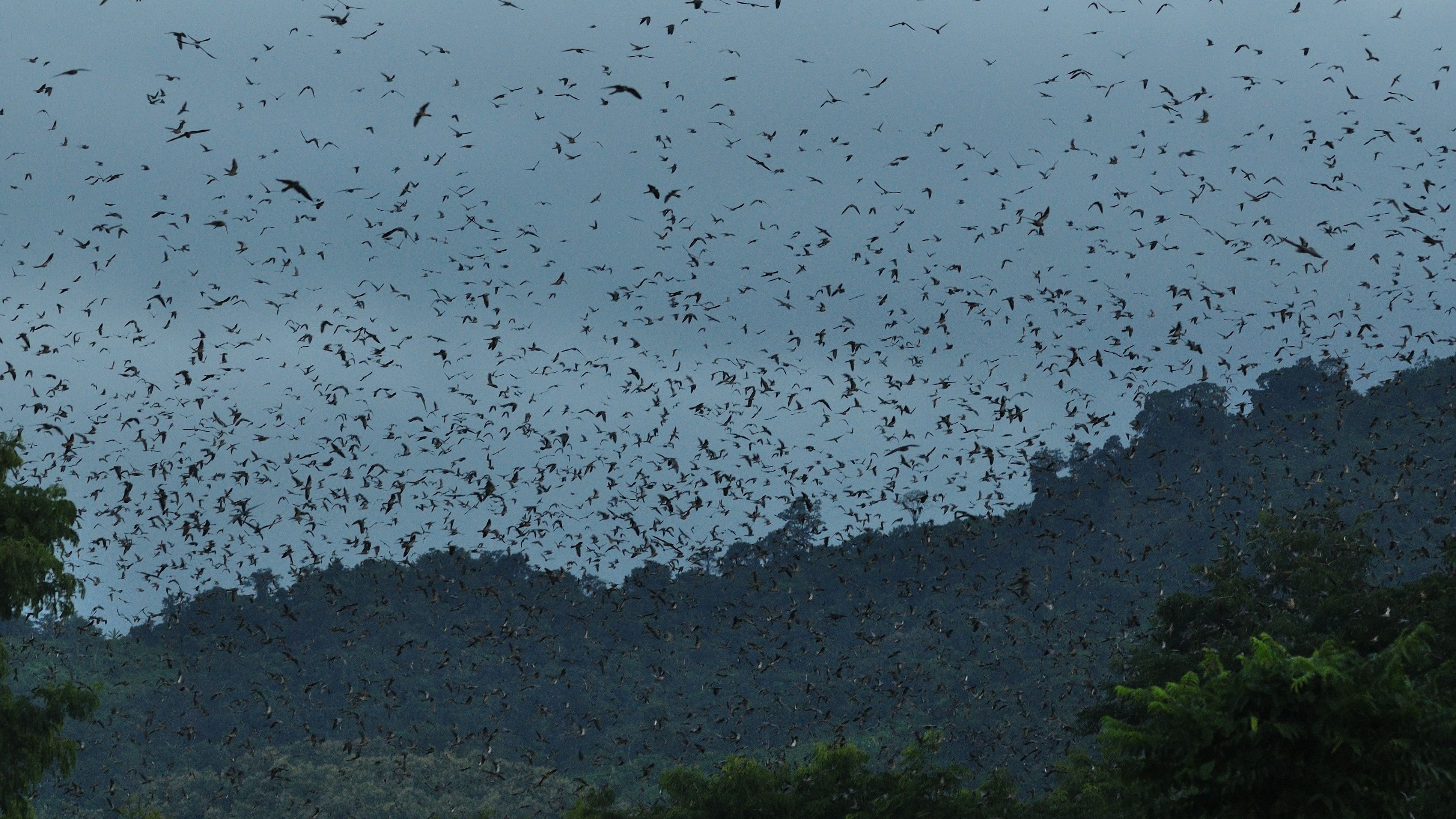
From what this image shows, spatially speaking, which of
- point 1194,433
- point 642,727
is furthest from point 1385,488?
point 642,727

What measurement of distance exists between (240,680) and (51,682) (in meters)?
12.9

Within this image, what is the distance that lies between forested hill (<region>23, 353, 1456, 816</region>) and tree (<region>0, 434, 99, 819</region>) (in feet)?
124

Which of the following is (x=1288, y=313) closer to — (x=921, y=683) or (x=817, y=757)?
(x=817, y=757)

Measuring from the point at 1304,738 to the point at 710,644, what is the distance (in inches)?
2788

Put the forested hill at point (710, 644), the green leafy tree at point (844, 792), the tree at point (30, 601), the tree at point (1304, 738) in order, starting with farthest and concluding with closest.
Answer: the forested hill at point (710, 644) → the green leafy tree at point (844, 792) → the tree at point (30, 601) → the tree at point (1304, 738)

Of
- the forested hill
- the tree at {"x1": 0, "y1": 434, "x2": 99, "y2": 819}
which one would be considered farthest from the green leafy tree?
the forested hill

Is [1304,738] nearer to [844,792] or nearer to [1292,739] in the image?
[1292,739]

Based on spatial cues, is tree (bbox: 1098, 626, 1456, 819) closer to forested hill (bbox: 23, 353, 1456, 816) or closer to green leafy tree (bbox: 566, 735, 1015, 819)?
green leafy tree (bbox: 566, 735, 1015, 819)

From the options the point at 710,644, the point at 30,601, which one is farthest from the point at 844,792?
the point at 710,644

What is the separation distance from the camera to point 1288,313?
31.5 meters

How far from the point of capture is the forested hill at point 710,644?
6831 centimetres

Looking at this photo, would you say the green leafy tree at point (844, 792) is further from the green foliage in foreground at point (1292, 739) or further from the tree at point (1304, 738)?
the tree at point (1304, 738)

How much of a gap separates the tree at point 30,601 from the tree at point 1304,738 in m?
20.0

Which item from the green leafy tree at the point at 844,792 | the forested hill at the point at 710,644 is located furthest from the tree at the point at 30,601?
the forested hill at the point at 710,644
